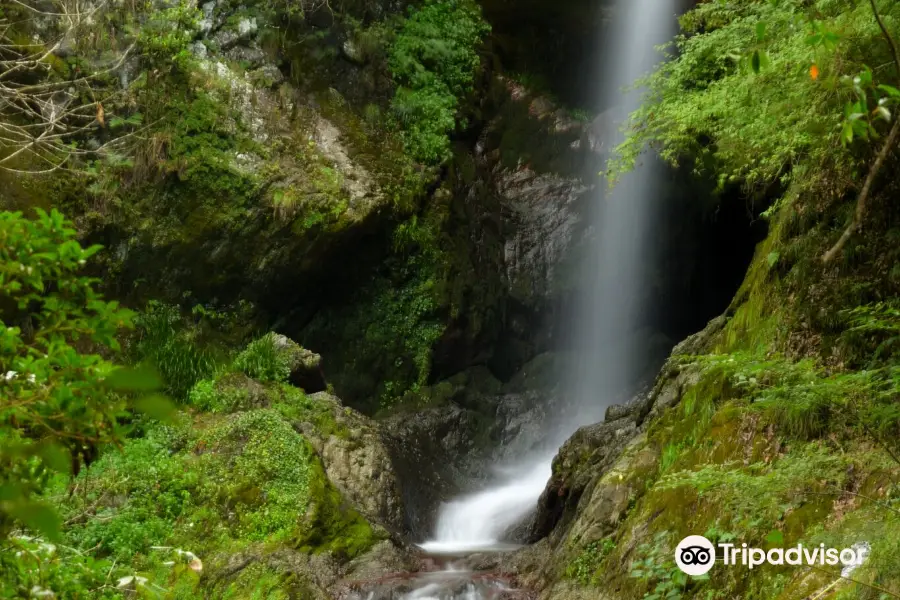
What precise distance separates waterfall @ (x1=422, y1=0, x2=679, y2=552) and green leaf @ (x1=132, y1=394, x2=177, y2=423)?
11.8m

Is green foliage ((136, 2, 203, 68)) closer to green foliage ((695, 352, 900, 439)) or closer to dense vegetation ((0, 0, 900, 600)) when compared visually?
dense vegetation ((0, 0, 900, 600))

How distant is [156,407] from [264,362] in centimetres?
883

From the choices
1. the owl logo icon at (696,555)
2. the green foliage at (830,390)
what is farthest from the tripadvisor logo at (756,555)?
the green foliage at (830,390)

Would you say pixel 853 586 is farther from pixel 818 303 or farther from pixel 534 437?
pixel 534 437

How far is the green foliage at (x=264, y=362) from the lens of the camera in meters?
10.2

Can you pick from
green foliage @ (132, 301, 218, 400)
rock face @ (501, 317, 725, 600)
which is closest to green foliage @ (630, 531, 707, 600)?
rock face @ (501, 317, 725, 600)

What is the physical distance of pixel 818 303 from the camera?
5238mm

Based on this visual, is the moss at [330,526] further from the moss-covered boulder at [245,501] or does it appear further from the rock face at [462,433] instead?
the rock face at [462,433]

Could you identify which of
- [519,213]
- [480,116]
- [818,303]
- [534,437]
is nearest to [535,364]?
[534,437]

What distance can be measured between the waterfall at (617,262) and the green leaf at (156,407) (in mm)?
11839

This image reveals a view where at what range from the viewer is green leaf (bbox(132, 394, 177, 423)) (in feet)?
5.35

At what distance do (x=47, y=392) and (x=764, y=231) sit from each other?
46.4 ft

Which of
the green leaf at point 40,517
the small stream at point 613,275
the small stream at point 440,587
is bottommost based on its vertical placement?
the green leaf at point 40,517

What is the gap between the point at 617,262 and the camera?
1469 centimetres
